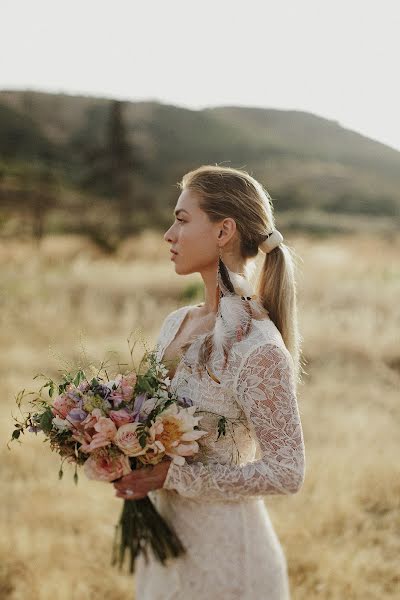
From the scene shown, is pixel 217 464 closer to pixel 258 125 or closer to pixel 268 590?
pixel 268 590

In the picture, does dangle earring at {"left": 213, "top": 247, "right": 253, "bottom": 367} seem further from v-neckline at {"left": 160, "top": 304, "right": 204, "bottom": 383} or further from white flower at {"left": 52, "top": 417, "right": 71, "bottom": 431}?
white flower at {"left": 52, "top": 417, "right": 71, "bottom": 431}

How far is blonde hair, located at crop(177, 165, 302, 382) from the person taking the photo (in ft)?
7.71

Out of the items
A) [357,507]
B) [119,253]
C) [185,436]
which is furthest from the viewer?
[119,253]

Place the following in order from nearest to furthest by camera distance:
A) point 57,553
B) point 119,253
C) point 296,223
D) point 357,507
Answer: point 57,553 < point 357,507 < point 119,253 < point 296,223

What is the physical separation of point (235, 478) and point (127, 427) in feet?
1.35

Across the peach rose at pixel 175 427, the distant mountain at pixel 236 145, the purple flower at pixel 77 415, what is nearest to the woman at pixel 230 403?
the peach rose at pixel 175 427

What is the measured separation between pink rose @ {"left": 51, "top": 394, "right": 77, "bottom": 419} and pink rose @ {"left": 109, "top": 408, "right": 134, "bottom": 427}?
0.17 metres

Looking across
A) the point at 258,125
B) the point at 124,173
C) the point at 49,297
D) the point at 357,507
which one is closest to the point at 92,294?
the point at 49,297

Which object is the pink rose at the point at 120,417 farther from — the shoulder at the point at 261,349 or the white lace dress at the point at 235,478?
the shoulder at the point at 261,349

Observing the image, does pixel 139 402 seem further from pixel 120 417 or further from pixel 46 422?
pixel 46 422

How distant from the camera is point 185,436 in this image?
1.99 m

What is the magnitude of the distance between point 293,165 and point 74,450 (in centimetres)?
7473

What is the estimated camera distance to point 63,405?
2.07 meters

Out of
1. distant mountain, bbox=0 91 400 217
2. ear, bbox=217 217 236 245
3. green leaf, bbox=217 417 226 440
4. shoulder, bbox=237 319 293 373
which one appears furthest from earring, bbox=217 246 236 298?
distant mountain, bbox=0 91 400 217
